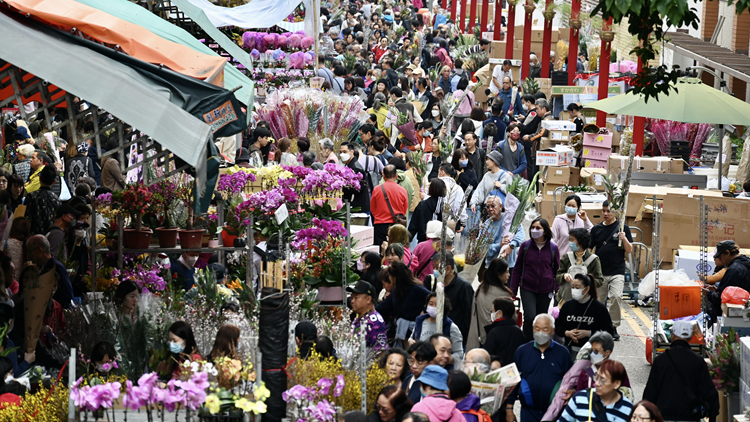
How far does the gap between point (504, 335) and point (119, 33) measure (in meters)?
4.09

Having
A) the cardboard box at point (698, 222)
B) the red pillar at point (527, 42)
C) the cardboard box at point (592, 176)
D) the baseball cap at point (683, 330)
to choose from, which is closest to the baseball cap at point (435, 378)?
the baseball cap at point (683, 330)

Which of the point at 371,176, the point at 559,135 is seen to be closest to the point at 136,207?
the point at 371,176

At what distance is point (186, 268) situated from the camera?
944 centimetres

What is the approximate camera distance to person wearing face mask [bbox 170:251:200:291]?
9297 millimetres

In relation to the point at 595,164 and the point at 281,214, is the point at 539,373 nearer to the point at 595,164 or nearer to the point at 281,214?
the point at 281,214

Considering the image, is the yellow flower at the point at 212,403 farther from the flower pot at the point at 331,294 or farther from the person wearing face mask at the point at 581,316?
the person wearing face mask at the point at 581,316

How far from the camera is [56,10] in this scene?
7723mm

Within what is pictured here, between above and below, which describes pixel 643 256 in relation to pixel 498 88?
below

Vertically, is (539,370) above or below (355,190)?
below

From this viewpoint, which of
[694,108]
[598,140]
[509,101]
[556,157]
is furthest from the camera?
[509,101]

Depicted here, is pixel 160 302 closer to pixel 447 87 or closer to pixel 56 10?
pixel 56 10

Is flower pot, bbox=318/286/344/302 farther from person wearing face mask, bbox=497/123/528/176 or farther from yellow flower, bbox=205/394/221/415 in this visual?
person wearing face mask, bbox=497/123/528/176

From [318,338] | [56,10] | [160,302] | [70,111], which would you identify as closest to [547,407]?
[318,338]

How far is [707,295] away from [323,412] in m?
5.85
